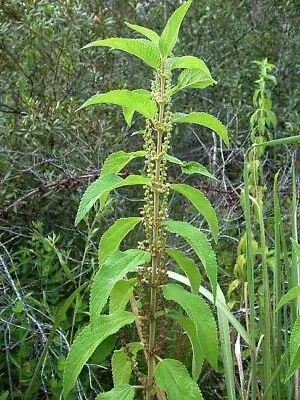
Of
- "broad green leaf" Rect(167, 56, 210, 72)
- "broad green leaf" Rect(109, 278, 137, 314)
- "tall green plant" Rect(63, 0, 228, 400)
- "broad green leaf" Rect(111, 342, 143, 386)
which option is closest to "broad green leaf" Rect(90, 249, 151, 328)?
"tall green plant" Rect(63, 0, 228, 400)

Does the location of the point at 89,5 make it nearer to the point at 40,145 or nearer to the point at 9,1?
the point at 9,1

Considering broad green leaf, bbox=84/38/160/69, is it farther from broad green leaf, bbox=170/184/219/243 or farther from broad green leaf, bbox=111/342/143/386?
broad green leaf, bbox=111/342/143/386

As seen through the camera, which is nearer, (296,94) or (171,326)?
(171,326)

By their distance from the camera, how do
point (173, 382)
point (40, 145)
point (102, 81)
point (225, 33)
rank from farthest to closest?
point (225, 33) < point (102, 81) < point (40, 145) < point (173, 382)

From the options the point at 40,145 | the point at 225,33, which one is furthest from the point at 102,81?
the point at 225,33

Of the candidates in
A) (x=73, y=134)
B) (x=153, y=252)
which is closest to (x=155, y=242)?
(x=153, y=252)

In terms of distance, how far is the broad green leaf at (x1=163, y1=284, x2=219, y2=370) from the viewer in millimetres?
1263

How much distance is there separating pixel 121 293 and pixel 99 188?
0.24 metres

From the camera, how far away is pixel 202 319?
1.26 metres

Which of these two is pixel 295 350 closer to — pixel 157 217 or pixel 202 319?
pixel 202 319

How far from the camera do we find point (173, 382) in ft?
4.21

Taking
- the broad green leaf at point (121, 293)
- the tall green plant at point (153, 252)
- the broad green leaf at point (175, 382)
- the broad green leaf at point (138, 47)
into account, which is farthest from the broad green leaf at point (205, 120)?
the broad green leaf at point (175, 382)

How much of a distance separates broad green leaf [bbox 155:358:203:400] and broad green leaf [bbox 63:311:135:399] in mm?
117

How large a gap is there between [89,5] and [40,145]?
1.13 meters
